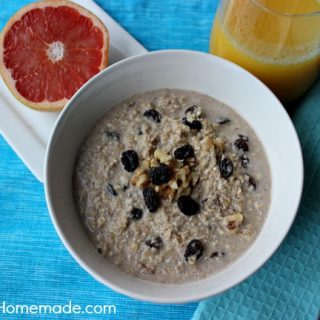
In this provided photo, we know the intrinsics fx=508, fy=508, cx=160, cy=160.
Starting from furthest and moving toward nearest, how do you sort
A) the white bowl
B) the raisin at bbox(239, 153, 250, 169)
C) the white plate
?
the white plate, the raisin at bbox(239, 153, 250, 169), the white bowl

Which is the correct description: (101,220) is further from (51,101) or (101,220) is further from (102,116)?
(51,101)

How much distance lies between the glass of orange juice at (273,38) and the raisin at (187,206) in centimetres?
41

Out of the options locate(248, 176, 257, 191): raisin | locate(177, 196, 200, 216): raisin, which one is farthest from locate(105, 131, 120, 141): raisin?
locate(248, 176, 257, 191): raisin

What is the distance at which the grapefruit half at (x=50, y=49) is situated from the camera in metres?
1.38

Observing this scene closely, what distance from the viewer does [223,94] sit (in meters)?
1.30

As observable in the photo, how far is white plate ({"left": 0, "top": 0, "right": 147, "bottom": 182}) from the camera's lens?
134 cm

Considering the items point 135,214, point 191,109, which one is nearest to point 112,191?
point 135,214

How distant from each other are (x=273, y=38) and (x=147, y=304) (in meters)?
0.74

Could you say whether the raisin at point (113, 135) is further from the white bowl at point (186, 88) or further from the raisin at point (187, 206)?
the raisin at point (187, 206)

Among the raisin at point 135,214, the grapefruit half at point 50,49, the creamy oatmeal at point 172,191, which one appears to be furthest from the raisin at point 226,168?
the grapefruit half at point 50,49

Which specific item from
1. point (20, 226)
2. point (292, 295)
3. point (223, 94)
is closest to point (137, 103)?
point (223, 94)

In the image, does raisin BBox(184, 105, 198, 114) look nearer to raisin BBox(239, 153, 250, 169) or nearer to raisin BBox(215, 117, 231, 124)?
raisin BBox(215, 117, 231, 124)

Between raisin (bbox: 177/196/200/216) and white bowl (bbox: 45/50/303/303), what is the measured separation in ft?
0.49

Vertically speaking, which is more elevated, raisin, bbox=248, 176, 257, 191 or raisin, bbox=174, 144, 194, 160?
raisin, bbox=174, 144, 194, 160
